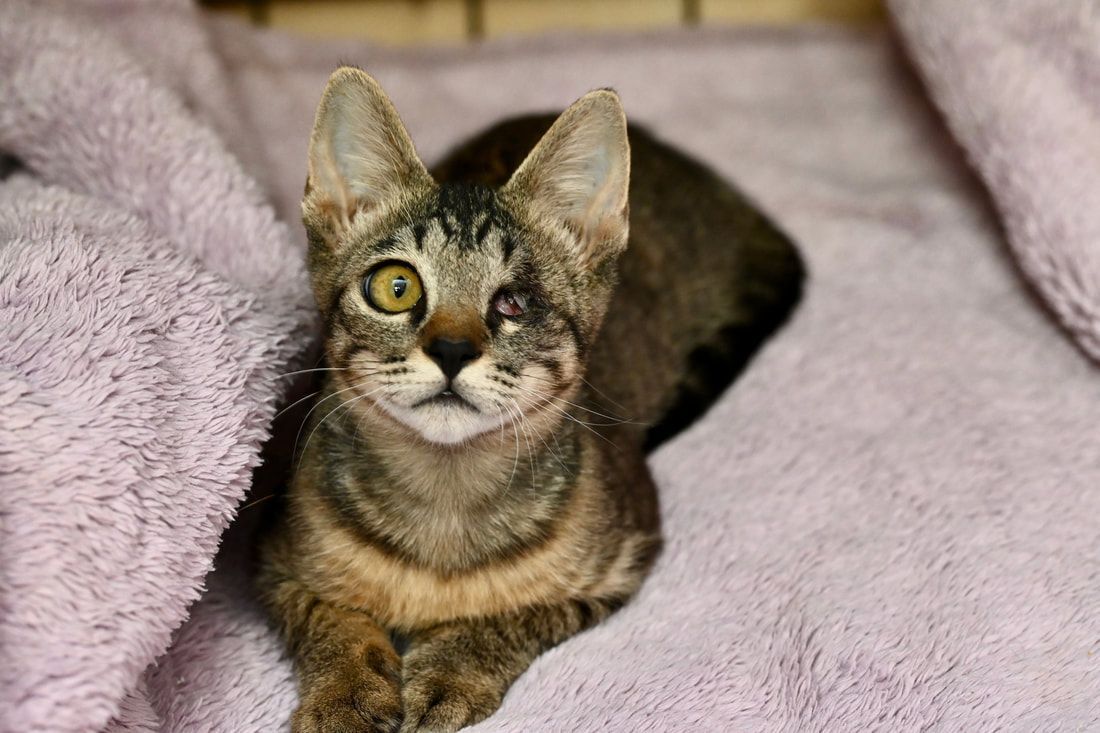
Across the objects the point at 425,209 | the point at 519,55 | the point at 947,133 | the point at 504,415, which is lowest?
the point at 947,133

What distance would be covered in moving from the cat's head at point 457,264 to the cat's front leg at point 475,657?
0.86ft

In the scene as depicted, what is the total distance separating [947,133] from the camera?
2.61 m

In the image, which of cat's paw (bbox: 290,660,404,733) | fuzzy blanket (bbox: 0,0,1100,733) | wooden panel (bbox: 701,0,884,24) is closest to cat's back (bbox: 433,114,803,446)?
fuzzy blanket (bbox: 0,0,1100,733)

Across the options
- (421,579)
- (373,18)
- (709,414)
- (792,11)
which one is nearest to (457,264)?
(421,579)

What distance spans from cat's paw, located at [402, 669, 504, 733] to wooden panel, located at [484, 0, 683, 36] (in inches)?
75.3

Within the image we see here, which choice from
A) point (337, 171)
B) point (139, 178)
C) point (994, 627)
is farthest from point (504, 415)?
point (139, 178)

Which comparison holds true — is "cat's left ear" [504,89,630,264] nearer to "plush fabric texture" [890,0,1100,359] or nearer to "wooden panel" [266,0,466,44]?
"plush fabric texture" [890,0,1100,359]

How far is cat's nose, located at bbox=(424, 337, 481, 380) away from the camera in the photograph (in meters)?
1.25

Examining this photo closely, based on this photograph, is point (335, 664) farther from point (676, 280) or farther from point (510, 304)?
point (676, 280)

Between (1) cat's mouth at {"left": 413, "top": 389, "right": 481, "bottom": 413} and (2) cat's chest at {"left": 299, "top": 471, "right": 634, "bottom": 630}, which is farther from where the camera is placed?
(2) cat's chest at {"left": 299, "top": 471, "right": 634, "bottom": 630}

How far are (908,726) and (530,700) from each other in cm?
44

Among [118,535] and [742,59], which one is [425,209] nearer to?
[118,535]

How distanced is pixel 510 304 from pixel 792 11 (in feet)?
6.23

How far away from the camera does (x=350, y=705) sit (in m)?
1.28
